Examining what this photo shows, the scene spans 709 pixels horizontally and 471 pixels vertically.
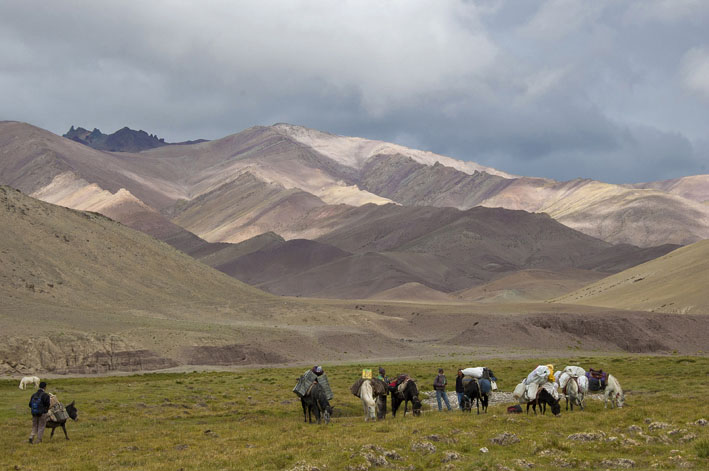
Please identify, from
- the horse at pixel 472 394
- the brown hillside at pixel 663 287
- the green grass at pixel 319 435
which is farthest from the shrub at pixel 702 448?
the brown hillside at pixel 663 287

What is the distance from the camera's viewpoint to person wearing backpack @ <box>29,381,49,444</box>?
2488 centimetres

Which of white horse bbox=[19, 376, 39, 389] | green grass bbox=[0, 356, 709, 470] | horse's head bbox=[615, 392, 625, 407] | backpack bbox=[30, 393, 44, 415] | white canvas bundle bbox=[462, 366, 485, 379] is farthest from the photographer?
white horse bbox=[19, 376, 39, 389]

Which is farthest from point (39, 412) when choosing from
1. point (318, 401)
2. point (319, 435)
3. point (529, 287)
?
point (529, 287)

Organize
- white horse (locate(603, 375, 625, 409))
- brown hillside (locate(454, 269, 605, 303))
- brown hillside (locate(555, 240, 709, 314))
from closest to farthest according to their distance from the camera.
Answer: white horse (locate(603, 375, 625, 409)), brown hillside (locate(555, 240, 709, 314)), brown hillside (locate(454, 269, 605, 303))

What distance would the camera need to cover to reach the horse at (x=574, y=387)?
28484 mm

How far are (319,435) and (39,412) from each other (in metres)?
9.00

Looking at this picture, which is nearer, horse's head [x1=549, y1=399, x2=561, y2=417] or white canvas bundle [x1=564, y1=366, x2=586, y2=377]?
horse's head [x1=549, y1=399, x2=561, y2=417]

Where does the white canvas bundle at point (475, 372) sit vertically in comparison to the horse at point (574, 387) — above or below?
above

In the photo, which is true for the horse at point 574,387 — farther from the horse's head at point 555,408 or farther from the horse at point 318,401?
the horse at point 318,401

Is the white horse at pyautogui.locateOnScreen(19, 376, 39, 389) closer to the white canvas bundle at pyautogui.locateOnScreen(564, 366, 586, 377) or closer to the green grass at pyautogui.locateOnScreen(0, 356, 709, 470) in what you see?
the green grass at pyautogui.locateOnScreen(0, 356, 709, 470)

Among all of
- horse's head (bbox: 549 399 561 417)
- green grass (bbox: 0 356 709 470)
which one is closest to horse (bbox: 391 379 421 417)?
green grass (bbox: 0 356 709 470)

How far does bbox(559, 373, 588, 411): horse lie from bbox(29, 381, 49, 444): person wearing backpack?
18011 mm

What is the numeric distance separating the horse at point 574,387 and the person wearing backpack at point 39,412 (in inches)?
709

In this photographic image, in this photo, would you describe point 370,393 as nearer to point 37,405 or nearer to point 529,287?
point 37,405
